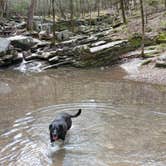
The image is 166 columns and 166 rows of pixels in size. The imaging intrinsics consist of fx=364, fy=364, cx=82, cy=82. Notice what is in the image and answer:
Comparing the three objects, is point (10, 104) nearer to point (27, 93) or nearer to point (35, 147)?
point (27, 93)

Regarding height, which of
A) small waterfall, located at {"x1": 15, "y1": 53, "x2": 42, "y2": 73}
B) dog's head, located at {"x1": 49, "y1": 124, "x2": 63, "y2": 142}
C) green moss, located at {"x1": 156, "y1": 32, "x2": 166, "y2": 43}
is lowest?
small waterfall, located at {"x1": 15, "y1": 53, "x2": 42, "y2": 73}

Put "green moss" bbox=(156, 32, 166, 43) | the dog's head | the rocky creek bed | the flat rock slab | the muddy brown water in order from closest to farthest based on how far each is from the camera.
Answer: the muddy brown water
the dog's head
the rocky creek bed
the flat rock slab
"green moss" bbox=(156, 32, 166, 43)

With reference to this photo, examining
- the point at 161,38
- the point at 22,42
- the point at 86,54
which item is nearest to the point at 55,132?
the point at 86,54

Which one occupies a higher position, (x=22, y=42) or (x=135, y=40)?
(x=135, y=40)

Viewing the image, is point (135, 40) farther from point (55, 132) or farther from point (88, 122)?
point (55, 132)

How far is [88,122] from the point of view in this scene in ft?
32.7

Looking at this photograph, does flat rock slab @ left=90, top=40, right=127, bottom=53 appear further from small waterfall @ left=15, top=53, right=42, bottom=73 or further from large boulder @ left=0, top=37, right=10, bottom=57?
large boulder @ left=0, top=37, right=10, bottom=57

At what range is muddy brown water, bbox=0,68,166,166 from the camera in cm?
746

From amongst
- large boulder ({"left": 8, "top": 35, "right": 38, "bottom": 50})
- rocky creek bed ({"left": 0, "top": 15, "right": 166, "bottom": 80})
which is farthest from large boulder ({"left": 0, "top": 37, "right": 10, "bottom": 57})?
large boulder ({"left": 8, "top": 35, "right": 38, "bottom": 50})

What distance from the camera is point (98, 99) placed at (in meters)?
12.8

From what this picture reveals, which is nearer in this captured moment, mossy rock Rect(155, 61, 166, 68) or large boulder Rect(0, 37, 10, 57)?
mossy rock Rect(155, 61, 166, 68)

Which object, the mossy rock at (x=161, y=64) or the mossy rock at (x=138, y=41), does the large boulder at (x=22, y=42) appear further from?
the mossy rock at (x=161, y=64)

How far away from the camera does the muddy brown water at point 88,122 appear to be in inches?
294

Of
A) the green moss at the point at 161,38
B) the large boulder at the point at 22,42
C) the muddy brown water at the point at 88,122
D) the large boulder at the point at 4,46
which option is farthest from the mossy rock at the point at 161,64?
the large boulder at the point at 22,42
